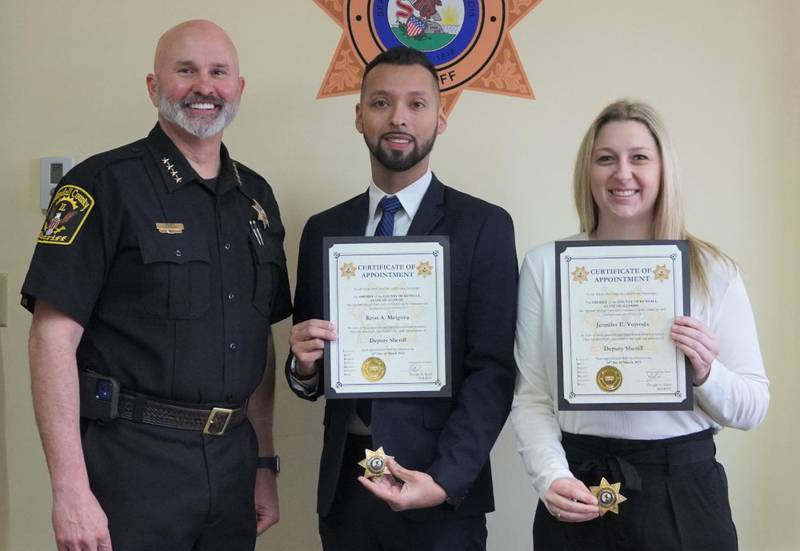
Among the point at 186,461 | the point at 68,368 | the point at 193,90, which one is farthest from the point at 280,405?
the point at 193,90

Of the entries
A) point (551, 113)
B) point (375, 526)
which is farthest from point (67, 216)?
point (551, 113)

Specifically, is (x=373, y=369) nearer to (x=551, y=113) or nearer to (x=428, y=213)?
(x=428, y=213)

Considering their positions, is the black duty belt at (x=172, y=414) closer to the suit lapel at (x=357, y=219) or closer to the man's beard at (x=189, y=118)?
the suit lapel at (x=357, y=219)

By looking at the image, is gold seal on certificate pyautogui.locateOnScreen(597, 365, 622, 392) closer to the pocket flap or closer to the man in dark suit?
the man in dark suit

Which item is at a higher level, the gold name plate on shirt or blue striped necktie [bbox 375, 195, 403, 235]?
blue striped necktie [bbox 375, 195, 403, 235]

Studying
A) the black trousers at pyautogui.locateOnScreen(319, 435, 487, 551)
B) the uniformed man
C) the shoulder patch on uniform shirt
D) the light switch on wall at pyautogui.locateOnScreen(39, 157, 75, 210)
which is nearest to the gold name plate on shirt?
the uniformed man

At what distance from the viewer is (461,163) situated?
8.63 ft

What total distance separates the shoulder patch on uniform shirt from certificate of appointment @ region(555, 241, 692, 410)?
1.10 meters

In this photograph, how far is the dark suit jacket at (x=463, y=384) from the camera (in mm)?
1905

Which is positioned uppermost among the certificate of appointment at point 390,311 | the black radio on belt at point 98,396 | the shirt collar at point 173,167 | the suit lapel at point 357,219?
the shirt collar at point 173,167

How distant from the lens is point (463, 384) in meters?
1.96

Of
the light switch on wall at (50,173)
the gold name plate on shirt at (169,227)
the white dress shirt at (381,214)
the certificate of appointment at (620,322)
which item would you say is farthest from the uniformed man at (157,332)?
the certificate of appointment at (620,322)

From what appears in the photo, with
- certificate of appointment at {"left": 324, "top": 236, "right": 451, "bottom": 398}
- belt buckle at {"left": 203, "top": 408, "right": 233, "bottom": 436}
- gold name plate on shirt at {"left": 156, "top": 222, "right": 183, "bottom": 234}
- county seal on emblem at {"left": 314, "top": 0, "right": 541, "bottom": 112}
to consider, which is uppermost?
county seal on emblem at {"left": 314, "top": 0, "right": 541, "bottom": 112}

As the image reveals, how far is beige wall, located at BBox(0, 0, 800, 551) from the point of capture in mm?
2604
